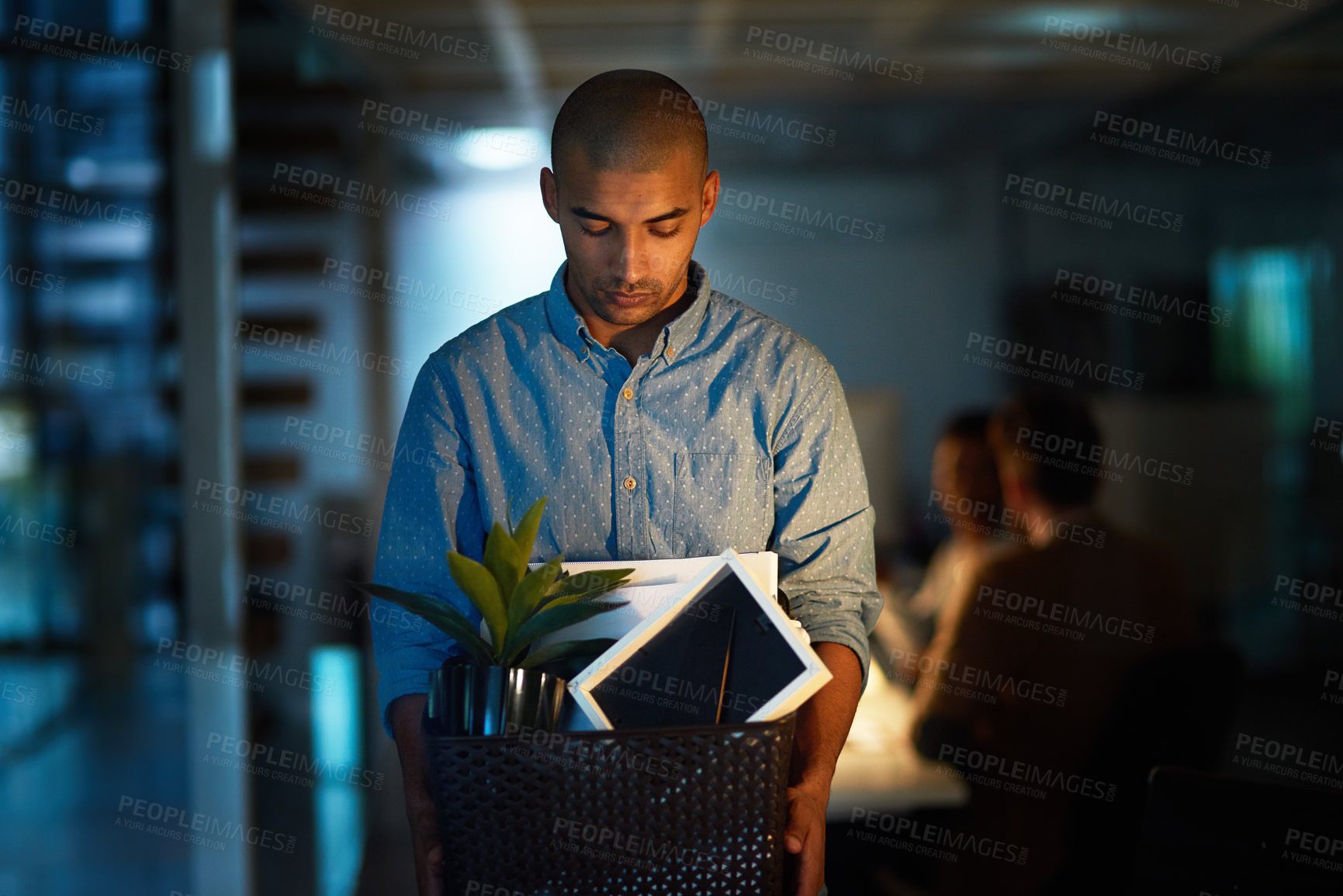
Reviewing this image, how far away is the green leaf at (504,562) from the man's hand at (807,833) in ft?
1.18

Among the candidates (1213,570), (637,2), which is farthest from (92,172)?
(1213,570)

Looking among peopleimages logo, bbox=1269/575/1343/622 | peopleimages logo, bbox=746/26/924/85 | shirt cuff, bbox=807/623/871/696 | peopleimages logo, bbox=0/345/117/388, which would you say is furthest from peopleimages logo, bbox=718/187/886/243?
Result: peopleimages logo, bbox=0/345/117/388

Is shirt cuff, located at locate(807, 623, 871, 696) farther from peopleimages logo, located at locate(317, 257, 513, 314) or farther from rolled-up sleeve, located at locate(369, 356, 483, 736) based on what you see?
peopleimages logo, located at locate(317, 257, 513, 314)

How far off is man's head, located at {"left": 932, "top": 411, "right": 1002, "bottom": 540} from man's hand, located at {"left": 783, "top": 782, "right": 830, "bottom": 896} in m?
2.41

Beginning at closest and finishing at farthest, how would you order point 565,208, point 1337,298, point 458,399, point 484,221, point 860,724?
point 565,208 → point 458,399 → point 860,724 → point 484,221 → point 1337,298

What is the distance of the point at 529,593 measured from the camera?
Answer: 0.96 meters

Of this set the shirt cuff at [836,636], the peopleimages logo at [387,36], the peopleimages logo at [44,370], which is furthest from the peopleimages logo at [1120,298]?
the peopleimages logo at [44,370]

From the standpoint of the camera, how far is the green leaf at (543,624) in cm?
96

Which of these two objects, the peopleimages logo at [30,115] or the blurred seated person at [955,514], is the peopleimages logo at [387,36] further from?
the blurred seated person at [955,514]

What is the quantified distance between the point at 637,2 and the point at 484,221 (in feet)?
2.83

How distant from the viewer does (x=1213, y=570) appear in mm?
Answer: 3951

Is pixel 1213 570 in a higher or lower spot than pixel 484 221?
lower

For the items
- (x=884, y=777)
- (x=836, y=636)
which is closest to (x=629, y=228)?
(x=836, y=636)

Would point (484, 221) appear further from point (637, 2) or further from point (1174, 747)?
point (1174, 747)
